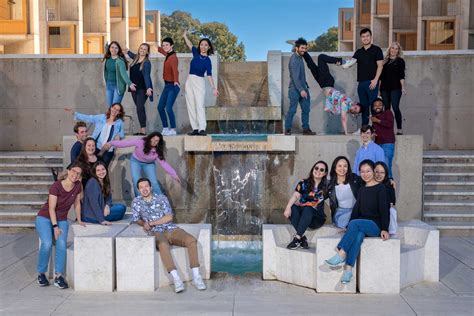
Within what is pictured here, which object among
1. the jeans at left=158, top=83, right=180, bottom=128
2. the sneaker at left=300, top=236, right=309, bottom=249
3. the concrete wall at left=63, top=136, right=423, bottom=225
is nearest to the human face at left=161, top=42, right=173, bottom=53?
the jeans at left=158, top=83, right=180, bottom=128

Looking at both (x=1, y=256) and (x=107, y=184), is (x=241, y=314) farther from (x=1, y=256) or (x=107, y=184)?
(x=1, y=256)

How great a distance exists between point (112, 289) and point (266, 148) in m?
4.39

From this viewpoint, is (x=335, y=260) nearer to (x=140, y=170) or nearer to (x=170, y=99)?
(x=140, y=170)

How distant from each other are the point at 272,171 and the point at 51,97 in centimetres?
652

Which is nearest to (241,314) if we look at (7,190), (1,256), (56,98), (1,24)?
(1,256)

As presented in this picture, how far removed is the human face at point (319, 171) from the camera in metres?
7.92

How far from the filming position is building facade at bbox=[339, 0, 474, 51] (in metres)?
22.2

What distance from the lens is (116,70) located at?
11.4 metres

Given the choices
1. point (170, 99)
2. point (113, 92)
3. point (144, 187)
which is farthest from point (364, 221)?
point (113, 92)

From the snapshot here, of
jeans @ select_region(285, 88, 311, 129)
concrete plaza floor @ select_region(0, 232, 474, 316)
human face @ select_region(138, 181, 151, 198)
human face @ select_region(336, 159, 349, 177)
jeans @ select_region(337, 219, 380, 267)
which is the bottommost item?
concrete plaza floor @ select_region(0, 232, 474, 316)

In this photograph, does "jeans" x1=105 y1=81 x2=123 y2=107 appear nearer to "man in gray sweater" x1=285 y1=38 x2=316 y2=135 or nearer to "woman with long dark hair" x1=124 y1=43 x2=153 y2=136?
"woman with long dark hair" x1=124 y1=43 x2=153 y2=136

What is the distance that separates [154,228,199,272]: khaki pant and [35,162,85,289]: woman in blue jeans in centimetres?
112

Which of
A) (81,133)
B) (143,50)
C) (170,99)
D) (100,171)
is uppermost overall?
(143,50)

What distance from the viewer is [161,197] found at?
7762mm
